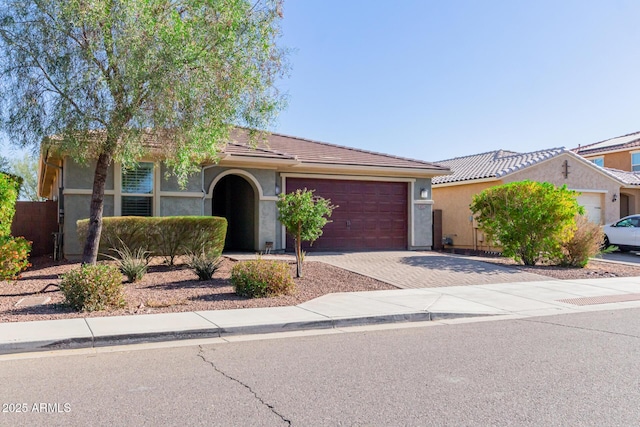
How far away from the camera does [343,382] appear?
18.1 feet

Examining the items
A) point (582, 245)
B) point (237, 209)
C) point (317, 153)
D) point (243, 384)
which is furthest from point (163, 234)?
point (582, 245)

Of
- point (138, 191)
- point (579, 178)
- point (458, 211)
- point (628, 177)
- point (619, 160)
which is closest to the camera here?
point (138, 191)

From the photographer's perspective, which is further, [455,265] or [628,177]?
[628,177]

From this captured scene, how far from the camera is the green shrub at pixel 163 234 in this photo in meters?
13.7

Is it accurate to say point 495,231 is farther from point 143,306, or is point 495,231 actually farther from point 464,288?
point 143,306

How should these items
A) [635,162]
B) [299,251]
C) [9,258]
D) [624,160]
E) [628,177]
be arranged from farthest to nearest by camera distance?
[624,160] < [635,162] < [628,177] < [299,251] < [9,258]

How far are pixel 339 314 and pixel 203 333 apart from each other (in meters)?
2.37

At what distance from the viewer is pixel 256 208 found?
17.6m

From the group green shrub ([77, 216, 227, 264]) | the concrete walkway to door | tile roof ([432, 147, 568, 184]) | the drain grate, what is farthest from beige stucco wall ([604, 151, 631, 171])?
green shrub ([77, 216, 227, 264])

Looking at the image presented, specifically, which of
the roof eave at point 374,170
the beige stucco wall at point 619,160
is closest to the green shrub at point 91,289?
the roof eave at point 374,170

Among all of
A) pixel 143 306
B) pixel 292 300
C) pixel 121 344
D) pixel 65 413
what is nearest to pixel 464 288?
pixel 292 300

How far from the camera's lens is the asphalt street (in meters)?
4.55

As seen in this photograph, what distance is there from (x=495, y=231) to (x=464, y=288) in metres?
5.50

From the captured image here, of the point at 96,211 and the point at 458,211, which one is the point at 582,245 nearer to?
the point at 458,211
